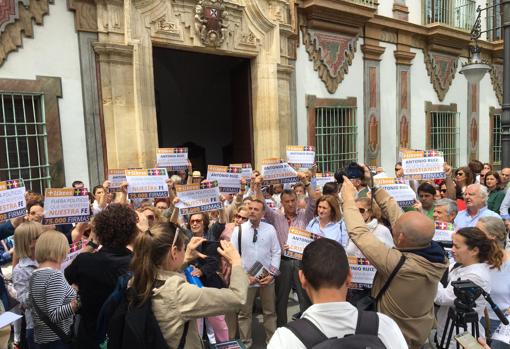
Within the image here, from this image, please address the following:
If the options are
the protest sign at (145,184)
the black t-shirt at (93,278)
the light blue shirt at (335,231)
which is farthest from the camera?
the protest sign at (145,184)

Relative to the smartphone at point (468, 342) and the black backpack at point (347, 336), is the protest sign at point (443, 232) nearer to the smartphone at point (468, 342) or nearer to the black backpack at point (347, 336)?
the smartphone at point (468, 342)

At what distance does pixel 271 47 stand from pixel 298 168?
3.76 meters

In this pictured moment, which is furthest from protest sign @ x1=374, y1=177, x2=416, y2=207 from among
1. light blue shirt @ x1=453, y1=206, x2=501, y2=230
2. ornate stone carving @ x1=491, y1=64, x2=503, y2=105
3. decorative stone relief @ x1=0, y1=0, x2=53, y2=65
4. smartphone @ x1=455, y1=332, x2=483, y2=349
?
ornate stone carving @ x1=491, y1=64, x2=503, y2=105

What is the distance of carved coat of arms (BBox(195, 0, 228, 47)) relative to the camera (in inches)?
296

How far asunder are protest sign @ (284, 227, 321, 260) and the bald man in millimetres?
1263

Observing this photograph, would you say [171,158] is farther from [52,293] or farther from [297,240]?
[52,293]

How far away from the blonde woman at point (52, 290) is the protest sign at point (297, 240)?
6.02ft

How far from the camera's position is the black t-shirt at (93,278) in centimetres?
240

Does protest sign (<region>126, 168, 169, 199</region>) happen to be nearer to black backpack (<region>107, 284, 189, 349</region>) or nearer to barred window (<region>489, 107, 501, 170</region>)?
black backpack (<region>107, 284, 189, 349</region>)

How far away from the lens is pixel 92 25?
6473 millimetres

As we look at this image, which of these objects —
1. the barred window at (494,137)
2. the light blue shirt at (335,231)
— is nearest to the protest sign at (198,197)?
the light blue shirt at (335,231)

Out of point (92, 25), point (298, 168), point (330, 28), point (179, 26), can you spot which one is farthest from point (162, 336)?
point (330, 28)

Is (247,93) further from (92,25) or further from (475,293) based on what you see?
(475,293)

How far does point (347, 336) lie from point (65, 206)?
11.5 feet
